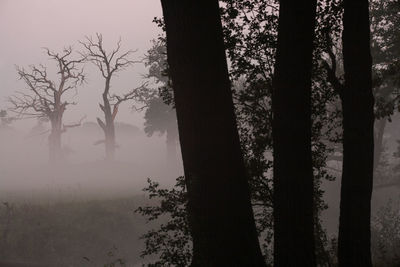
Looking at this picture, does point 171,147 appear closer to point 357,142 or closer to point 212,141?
point 357,142

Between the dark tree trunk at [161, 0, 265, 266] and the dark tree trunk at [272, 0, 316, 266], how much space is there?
45 cm

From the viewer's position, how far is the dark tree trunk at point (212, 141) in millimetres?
5641

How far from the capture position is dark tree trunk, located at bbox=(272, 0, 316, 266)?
5702 millimetres

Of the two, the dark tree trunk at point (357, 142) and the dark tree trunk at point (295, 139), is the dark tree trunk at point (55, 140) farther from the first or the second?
the dark tree trunk at point (295, 139)

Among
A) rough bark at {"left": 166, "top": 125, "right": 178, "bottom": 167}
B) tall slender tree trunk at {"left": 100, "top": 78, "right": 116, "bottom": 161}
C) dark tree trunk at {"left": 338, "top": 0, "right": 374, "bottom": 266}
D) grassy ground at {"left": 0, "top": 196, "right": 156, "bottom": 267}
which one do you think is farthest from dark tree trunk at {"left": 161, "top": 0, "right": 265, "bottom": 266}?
rough bark at {"left": 166, "top": 125, "right": 178, "bottom": 167}

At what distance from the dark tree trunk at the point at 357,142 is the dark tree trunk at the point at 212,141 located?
6.48 feet

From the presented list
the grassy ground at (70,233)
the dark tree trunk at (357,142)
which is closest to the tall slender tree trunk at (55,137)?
the grassy ground at (70,233)

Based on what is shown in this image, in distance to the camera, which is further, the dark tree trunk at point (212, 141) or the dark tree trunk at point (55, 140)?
the dark tree trunk at point (55, 140)

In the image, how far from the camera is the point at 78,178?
45906mm

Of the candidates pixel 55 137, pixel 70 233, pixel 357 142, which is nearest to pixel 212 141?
pixel 357 142

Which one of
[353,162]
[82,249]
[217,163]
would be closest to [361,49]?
[353,162]

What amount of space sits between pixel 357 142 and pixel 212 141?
2.69 m

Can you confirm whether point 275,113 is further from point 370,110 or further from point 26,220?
point 26,220

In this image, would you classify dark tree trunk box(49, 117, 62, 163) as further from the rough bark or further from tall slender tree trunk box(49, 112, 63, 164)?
the rough bark
